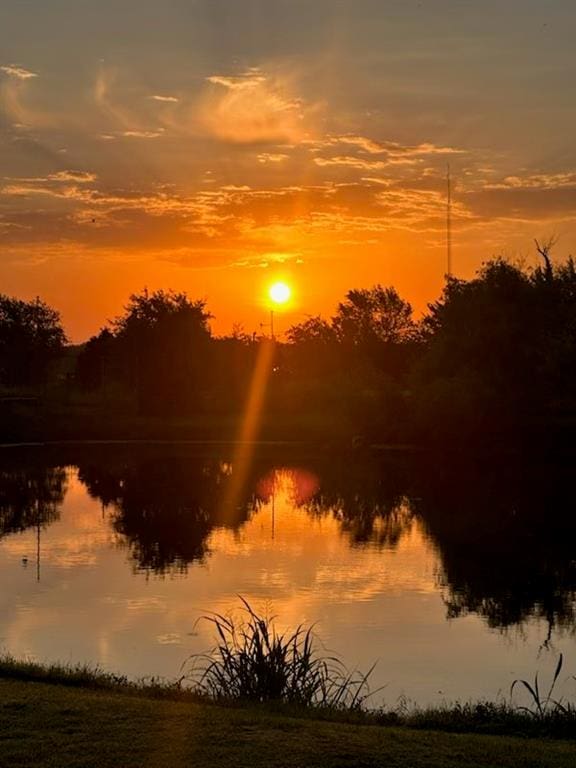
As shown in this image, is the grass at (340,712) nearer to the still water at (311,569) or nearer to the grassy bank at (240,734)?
the grassy bank at (240,734)

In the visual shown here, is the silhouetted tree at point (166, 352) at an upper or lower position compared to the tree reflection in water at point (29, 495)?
upper

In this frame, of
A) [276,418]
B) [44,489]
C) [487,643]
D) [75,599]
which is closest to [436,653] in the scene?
[487,643]

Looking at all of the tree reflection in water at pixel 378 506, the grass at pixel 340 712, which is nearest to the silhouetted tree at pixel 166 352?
the tree reflection in water at pixel 378 506

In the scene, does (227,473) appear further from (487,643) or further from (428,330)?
(428,330)

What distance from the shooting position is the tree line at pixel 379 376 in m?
66.3

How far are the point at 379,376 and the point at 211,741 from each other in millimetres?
78876

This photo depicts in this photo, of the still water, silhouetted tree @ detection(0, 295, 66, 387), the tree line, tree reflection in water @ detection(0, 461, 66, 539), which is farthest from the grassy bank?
silhouetted tree @ detection(0, 295, 66, 387)

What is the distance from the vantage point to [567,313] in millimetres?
67438

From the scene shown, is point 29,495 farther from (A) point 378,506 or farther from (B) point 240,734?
(B) point 240,734

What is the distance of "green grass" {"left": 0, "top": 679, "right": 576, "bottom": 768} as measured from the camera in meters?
8.09

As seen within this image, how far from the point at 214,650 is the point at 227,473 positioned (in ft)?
116

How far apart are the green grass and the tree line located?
57.1 metres

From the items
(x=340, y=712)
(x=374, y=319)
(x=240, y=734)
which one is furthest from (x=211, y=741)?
(x=374, y=319)

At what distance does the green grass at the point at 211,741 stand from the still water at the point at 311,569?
5.41 metres
